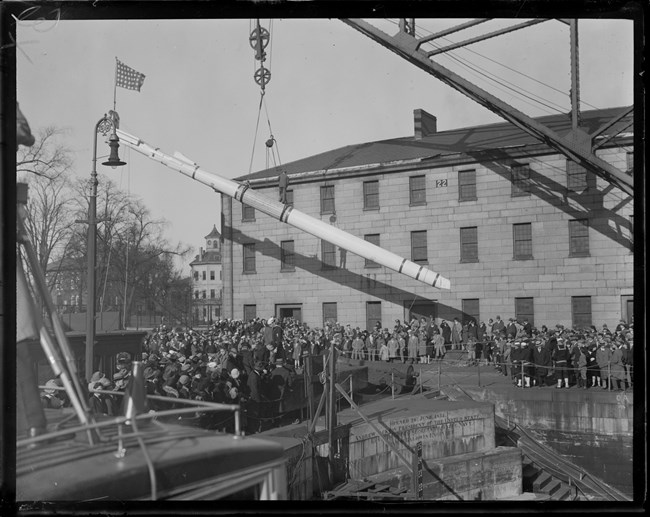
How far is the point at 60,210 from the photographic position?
4.36m

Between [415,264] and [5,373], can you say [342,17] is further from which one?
[5,373]

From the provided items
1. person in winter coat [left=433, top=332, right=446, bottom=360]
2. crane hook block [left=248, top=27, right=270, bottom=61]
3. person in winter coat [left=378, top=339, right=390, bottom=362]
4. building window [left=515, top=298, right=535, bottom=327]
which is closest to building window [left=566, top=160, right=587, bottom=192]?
building window [left=515, top=298, right=535, bottom=327]

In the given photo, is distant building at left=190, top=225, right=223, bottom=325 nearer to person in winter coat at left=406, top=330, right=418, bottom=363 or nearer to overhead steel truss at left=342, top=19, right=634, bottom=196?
person in winter coat at left=406, top=330, right=418, bottom=363

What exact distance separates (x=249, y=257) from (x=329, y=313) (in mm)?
924

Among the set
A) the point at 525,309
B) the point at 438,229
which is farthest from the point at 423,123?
the point at 525,309

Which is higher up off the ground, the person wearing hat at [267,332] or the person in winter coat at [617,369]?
the person wearing hat at [267,332]

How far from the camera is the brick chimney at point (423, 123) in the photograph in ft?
16.0

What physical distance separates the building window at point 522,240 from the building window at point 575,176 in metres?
0.53

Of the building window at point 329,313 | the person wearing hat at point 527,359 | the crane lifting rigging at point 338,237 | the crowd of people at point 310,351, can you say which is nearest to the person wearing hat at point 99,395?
the crowd of people at point 310,351

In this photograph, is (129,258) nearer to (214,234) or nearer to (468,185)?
(214,234)

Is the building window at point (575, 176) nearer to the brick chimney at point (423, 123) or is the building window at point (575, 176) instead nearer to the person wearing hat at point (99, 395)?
the brick chimney at point (423, 123)

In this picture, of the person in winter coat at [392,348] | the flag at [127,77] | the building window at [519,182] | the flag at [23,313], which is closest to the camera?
the flag at [23,313]
